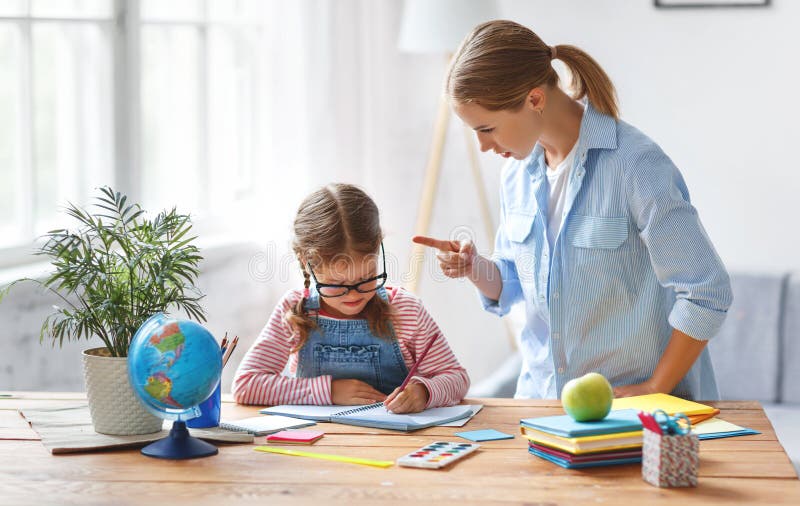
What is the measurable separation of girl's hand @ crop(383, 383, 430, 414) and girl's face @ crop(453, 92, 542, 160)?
19.3 inches

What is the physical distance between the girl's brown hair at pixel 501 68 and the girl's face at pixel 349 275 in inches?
14.5

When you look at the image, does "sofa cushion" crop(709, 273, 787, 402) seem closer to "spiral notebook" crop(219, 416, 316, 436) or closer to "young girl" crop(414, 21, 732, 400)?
"young girl" crop(414, 21, 732, 400)

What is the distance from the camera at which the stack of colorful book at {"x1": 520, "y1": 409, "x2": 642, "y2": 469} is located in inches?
58.6

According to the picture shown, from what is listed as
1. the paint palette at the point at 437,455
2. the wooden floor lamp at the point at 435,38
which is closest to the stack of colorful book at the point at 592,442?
the paint palette at the point at 437,455

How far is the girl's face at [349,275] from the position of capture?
1.91 metres

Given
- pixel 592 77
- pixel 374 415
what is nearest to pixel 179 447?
pixel 374 415

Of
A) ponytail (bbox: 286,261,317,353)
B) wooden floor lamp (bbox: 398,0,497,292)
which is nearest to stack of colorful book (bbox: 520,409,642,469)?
ponytail (bbox: 286,261,317,353)

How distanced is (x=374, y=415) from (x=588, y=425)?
1.39 ft

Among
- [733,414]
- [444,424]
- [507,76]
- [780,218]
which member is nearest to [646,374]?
[733,414]

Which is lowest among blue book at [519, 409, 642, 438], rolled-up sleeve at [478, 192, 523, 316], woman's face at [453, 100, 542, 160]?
blue book at [519, 409, 642, 438]

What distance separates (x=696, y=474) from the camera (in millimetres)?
1422

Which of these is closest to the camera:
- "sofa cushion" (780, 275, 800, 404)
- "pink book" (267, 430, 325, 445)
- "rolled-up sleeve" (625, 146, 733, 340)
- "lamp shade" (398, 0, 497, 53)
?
"pink book" (267, 430, 325, 445)

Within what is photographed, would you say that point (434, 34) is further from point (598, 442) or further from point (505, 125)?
point (598, 442)

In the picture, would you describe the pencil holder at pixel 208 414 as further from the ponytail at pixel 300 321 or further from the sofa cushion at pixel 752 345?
the sofa cushion at pixel 752 345
